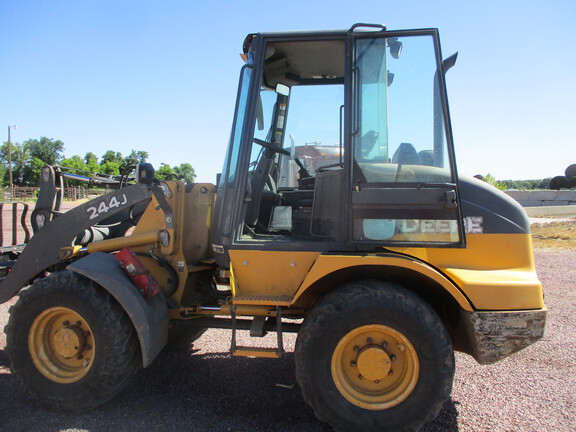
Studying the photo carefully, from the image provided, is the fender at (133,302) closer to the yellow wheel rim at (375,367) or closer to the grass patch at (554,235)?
the yellow wheel rim at (375,367)

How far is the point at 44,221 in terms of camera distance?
4.02 metres

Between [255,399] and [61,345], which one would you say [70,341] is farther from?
[255,399]

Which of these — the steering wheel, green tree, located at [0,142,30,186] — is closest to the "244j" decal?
the steering wheel

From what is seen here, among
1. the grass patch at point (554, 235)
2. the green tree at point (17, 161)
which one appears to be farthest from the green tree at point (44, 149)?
the grass patch at point (554, 235)

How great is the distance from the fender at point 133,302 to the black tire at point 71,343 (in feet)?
0.42

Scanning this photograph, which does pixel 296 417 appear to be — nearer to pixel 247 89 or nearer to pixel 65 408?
pixel 65 408

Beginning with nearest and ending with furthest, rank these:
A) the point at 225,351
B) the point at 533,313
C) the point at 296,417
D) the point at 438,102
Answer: the point at 533,313
the point at 438,102
the point at 296,417
the point at 225,351

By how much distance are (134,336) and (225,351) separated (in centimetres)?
147

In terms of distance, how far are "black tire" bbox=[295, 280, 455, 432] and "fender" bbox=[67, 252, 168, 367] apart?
45.0 inches

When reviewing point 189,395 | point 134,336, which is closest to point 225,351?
point 189,395

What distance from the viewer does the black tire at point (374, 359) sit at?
9.33 ft

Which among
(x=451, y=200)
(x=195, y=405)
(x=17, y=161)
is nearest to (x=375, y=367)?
(x=451, y=200)

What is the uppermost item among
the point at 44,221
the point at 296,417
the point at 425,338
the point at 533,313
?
the point at 44,221

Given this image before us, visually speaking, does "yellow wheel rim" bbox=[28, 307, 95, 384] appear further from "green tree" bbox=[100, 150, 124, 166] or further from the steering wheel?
"green tree" bbox=[100, 150, 124, 166]
